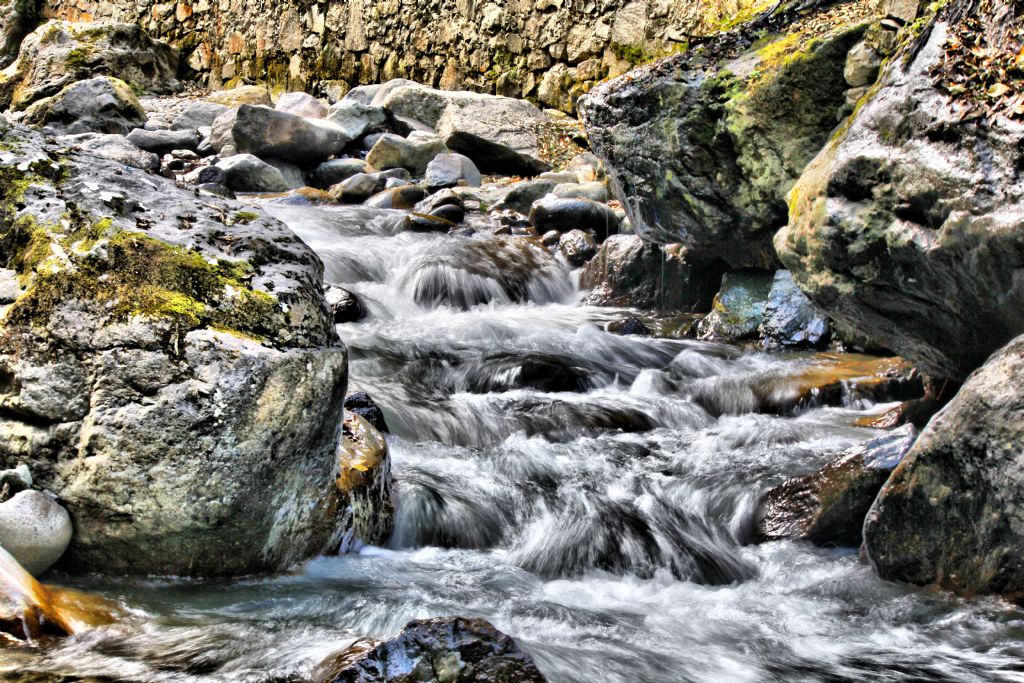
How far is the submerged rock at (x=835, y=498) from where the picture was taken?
A: 353cm

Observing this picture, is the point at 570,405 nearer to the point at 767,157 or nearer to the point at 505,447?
the point at 505,447

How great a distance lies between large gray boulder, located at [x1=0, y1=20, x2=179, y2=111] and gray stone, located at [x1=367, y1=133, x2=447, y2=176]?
615 cm

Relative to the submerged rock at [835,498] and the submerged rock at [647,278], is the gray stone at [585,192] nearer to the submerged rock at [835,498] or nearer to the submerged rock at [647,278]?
the submerged rock at [647,278]

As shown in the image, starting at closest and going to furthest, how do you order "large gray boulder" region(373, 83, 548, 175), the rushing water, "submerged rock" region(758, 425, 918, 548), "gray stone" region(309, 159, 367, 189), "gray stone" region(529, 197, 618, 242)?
the rushing water < "submerged rock" region(758, 425, 918, 548) < "gray stone" region(529, 197, 618, 242) < "gray stone" region(309, 159, 367, 189) < "large gray boulder" region(373, 83, 548, 175)

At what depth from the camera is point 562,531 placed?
12.1ft

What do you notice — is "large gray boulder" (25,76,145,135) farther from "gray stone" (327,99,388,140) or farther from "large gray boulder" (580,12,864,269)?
"large gray boulder" (580,12,864,269)

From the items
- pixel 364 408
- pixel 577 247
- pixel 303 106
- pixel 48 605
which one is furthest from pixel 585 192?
pixel 48 605

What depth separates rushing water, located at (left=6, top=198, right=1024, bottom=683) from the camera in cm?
245

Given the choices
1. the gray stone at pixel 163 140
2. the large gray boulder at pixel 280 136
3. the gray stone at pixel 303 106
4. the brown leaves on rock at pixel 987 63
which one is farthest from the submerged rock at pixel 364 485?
the gray stone at pixel 303 106

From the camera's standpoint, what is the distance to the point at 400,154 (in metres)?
12.9

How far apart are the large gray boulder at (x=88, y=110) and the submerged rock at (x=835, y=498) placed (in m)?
12.7

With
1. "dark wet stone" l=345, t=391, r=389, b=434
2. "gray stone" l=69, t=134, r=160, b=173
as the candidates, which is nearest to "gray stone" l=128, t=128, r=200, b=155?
"gray stone" l=69, t=134, r=160, b=173

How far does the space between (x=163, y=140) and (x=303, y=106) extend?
3.24 m

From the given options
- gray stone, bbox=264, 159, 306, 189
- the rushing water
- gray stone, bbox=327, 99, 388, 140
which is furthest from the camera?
gray stone, bbox=327, 99, 388, 140
